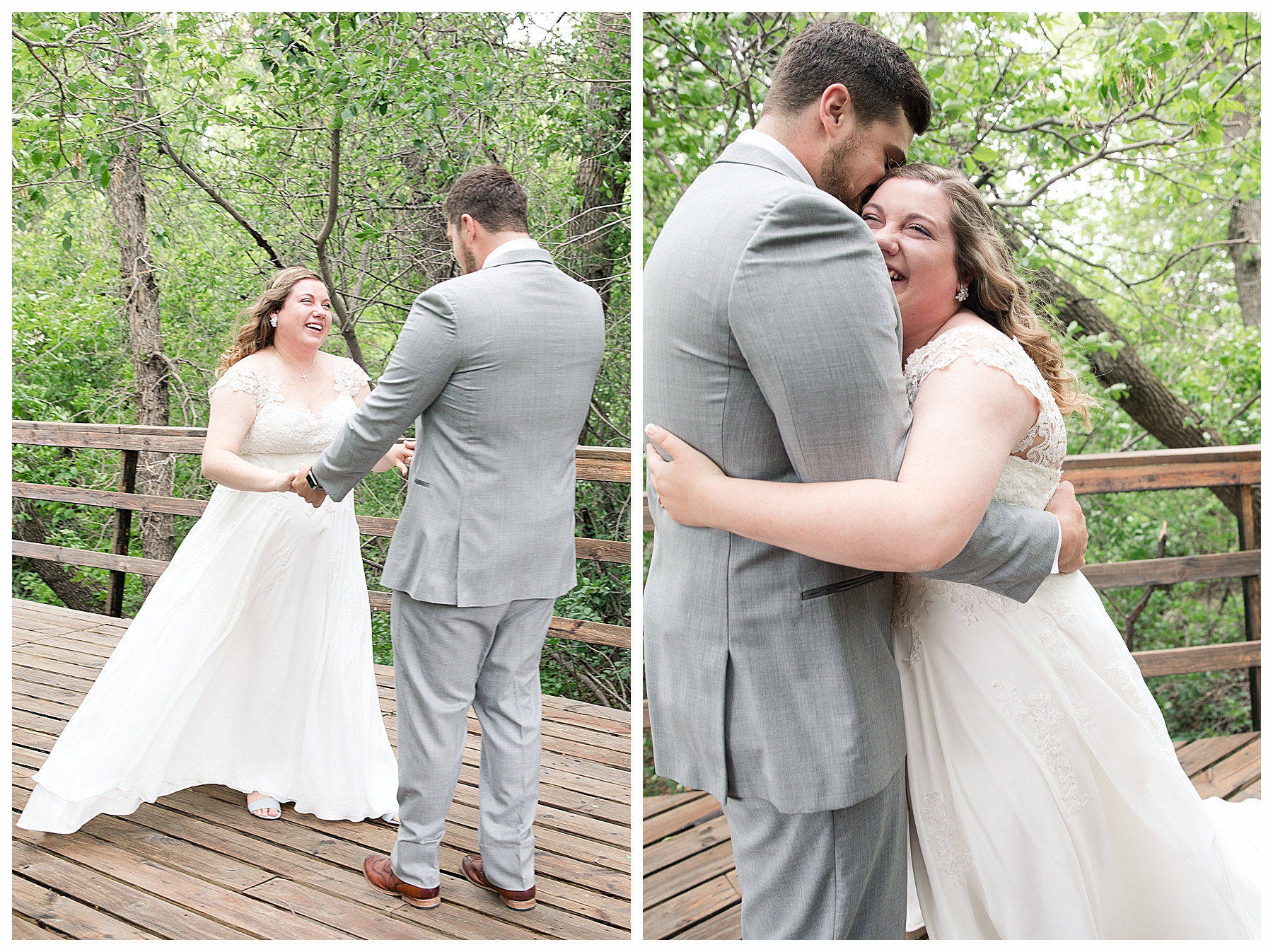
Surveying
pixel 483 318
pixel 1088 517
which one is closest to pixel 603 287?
pixel 483 318

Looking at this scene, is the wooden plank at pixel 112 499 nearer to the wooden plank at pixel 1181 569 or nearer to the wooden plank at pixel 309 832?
the wooden plank at pixel 309 832

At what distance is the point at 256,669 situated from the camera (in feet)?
7.53

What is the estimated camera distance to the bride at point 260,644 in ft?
6.92

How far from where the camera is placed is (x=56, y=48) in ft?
6.36

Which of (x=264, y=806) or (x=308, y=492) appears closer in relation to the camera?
(x=308, y=492)

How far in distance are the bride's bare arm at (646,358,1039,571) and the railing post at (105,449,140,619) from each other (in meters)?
1.61

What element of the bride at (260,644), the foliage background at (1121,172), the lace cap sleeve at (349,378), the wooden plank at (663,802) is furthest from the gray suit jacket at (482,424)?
the foliage background at (1121,172)

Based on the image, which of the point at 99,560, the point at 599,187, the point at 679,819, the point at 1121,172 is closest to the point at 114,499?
the point at 99,560

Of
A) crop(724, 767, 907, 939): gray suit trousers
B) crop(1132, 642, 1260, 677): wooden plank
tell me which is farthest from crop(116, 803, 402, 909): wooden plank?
crop(1132, 642, 1260, 677): wooden plank

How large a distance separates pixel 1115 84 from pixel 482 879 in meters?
3.17

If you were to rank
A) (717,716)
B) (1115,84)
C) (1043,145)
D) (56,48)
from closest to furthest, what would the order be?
1. (717,716)
2. (56,48)
3. (1115,84)
4. (1043,145)

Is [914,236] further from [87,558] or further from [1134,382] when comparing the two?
[1134,382]

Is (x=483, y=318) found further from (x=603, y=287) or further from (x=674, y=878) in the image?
(x=674, y=878)

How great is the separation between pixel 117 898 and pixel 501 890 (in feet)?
2.69
